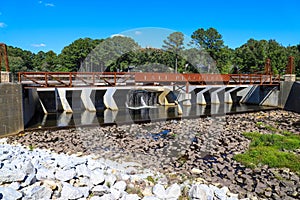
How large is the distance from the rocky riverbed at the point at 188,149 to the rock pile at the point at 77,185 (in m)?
0.19

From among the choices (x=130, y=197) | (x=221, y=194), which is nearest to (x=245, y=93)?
(x=221, y=194)

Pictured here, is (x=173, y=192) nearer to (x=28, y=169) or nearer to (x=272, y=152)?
(x=28, y=169)

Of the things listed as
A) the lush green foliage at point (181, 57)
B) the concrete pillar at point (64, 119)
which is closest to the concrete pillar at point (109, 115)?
the concrete pillar at point (64, 119)

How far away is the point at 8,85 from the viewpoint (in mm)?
10734

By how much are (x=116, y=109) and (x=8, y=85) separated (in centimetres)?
909

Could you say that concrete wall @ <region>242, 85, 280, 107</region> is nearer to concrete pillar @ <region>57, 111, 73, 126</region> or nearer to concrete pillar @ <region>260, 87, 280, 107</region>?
concrete pillar @ <region>260, 87, 280, 107</region>

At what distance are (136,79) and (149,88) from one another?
1.92 meters

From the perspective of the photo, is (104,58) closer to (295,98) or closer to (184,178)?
(295,98)

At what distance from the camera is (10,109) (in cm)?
1086

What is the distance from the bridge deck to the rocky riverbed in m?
4.50

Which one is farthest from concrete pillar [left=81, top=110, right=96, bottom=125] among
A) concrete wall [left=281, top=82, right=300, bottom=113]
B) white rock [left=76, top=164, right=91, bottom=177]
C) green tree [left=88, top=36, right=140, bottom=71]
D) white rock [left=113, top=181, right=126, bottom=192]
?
concrete wall [left=281, top=82, right=300, bottom=113]

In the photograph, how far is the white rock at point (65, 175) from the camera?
5029 mm

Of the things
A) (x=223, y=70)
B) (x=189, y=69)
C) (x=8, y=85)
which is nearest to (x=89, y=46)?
(x=189, y=69)

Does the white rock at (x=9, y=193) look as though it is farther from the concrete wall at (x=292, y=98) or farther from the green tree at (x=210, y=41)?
the green tree at (x=210, y=41)
